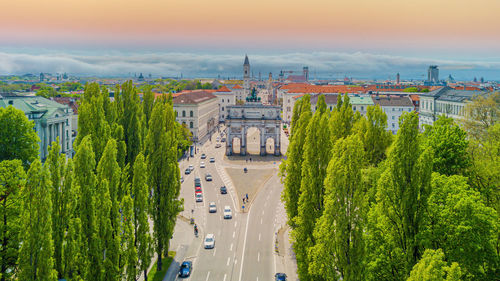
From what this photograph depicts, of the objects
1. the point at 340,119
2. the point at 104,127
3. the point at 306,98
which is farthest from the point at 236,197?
the point at 104,127

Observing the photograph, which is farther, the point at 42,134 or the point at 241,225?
the point at 42,134

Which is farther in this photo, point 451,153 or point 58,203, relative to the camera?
point 451,153

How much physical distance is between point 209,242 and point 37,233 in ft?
96.7

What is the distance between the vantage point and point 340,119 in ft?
180

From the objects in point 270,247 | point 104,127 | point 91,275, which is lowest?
point 270,247

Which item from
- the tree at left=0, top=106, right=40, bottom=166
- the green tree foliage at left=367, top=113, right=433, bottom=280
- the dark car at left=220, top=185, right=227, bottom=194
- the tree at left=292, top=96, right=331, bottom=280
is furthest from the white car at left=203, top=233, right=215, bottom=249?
the green tree foliage at left=367, top=113, right=433, bottom=280

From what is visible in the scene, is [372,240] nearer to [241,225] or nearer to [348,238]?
[348,238]

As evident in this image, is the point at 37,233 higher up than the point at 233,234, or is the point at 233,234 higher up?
the point at 37,233

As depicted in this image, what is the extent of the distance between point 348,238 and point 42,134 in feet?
197

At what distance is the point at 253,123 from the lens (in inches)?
4400

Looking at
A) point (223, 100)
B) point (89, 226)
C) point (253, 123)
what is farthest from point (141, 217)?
point (223, 100)

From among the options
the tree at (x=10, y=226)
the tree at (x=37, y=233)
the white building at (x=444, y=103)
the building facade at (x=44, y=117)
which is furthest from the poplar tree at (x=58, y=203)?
the white building at (x=444, y=103)

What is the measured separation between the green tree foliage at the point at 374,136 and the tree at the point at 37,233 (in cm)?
3855

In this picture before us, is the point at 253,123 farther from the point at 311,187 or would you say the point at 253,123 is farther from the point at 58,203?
the point at 58,203
